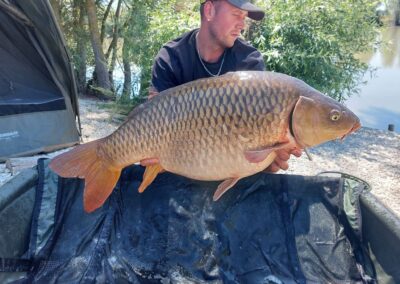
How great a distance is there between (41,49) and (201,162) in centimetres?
212

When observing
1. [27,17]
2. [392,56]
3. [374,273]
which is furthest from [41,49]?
[392,56]

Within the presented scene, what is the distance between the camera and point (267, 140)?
124cm

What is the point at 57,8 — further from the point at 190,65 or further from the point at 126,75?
the point at 190,65

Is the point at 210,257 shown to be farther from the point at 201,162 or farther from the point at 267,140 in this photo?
the point at 267,140

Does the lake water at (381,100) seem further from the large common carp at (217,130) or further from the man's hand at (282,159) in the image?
the large common carp at (217,130)

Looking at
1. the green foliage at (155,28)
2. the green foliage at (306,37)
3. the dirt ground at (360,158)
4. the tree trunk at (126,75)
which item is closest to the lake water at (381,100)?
the green foliage at (306,37)

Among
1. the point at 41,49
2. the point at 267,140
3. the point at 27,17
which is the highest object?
the point at 27,17

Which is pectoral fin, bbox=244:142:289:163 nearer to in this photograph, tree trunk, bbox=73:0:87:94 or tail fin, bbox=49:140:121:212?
tail fin, bbox=49:140:121:212

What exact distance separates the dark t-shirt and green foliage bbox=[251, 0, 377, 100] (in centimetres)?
211

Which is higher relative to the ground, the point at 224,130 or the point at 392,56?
the point at 224,130

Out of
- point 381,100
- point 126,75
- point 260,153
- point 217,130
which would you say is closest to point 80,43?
point 126,75

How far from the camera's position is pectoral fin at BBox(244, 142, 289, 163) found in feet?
4.01

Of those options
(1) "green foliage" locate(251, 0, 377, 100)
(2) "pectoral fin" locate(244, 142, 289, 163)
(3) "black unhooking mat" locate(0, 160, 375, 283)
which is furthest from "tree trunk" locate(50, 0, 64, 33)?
(2) "pectoral fin" locate(244, 142, 289, 163)

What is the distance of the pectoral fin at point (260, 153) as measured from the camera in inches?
48.1
